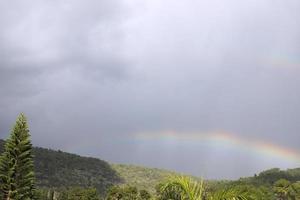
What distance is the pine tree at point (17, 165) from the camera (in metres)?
66.1

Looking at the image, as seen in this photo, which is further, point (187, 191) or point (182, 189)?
point (182, 189)

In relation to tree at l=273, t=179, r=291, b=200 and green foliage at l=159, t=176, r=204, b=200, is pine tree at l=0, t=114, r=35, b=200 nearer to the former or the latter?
green foliage at l=159, t=176, r=204, b=200

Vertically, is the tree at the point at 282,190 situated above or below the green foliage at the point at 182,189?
above

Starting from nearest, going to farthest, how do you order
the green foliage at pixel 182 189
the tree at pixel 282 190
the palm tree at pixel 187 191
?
the palm tree at pixel 187 191, the green foliage at pixel 182 189, the tree at pixel 282 190

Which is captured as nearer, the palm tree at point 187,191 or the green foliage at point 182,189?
the palm tree at point 187,191

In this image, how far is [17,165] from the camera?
67.1m

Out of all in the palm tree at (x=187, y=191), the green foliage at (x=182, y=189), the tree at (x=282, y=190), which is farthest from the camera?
the tree at (x=282, y=190)

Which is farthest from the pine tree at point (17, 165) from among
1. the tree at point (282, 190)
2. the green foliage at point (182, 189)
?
the tree at point (282, 190)

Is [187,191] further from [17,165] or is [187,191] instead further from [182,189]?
[17,165]

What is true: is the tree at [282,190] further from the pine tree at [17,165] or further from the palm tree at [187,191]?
the palm tree at [187,191]

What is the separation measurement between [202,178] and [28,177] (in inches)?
2395

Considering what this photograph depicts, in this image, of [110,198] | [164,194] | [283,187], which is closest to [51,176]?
[110,198]

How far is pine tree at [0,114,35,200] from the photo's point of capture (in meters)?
66.1

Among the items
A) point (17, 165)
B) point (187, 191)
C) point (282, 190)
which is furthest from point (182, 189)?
point (282, 190)
